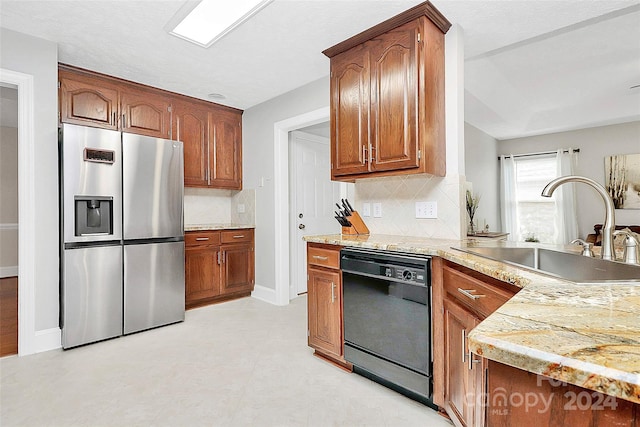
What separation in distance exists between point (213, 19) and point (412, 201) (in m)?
1.93

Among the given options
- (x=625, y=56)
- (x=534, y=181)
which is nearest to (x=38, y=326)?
(x=625, y=56)

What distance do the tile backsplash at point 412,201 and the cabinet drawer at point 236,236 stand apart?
5.45ft

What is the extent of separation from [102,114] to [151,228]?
125 cm

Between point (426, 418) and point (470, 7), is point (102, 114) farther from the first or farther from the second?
point (426, 418)

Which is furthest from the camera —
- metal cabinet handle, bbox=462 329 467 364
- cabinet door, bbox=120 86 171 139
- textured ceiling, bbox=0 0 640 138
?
cabinet door, bbox=120 86 171 139

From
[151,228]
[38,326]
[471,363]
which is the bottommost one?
[38,326]

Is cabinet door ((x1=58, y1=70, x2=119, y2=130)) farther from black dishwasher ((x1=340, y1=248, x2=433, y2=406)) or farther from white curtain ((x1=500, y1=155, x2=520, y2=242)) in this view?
white curtain ((x1=500, y1=155, x2=520, y2=242))

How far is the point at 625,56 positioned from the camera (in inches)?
118

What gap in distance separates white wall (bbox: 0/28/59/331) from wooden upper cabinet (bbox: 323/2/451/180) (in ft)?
7.09

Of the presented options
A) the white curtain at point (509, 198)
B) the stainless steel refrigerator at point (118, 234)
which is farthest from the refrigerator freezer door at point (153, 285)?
the white curtain at point (509, 198)

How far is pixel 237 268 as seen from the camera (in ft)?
13.0

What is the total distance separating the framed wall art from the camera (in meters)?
5.07

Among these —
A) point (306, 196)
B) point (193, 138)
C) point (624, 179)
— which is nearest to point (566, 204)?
point (624, 179)

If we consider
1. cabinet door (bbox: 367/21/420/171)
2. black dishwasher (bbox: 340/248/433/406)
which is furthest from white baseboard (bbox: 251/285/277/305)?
cabinet door (bbox: 367/21/420/171)
